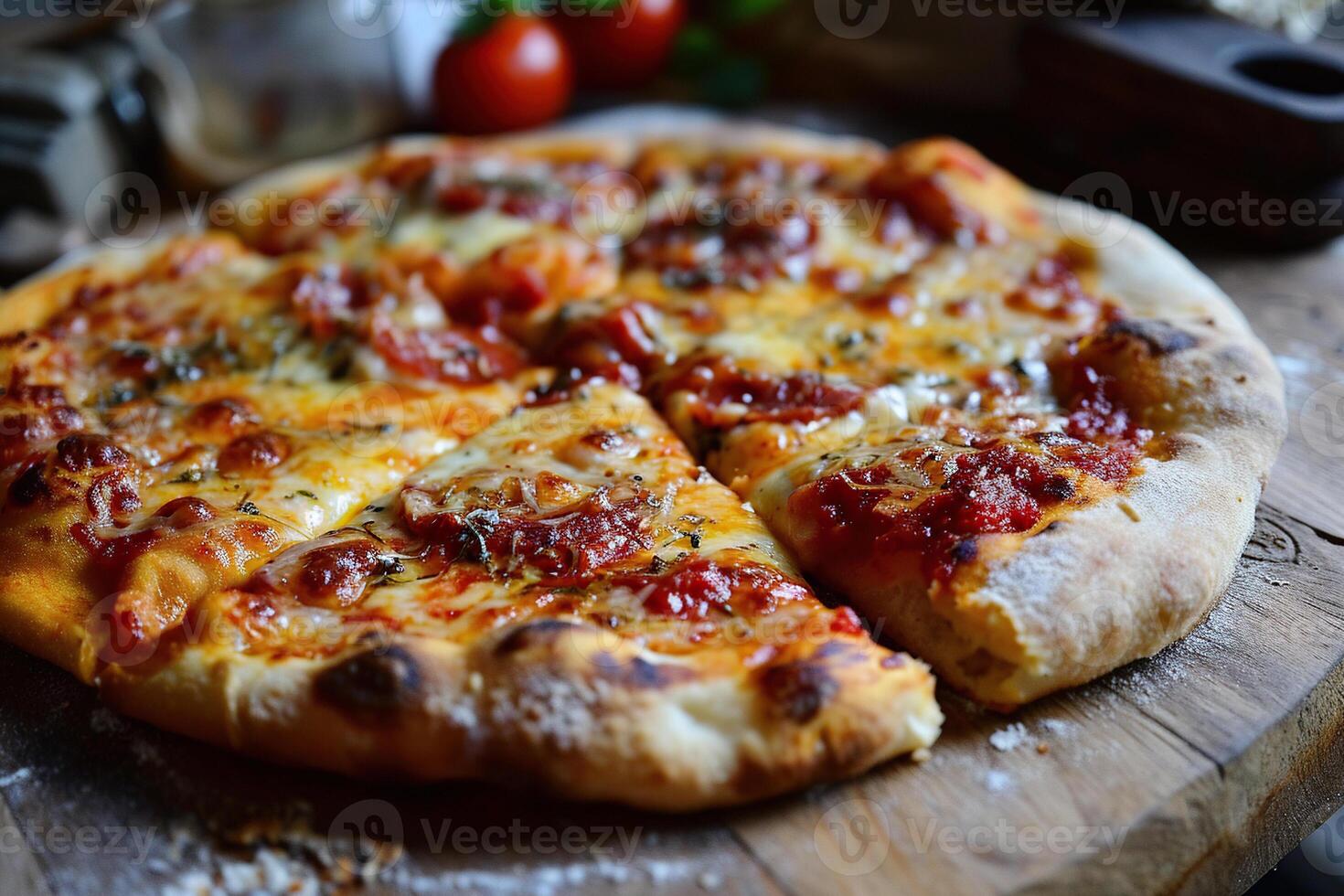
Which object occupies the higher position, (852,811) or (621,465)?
(621,465)

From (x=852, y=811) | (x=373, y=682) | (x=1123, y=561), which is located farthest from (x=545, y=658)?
(x=1123, y=561)

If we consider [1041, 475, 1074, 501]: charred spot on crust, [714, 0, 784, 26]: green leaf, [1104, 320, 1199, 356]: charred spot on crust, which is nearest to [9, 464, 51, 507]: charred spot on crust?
[1041, 475, 1074, 501]: charred spot on crust

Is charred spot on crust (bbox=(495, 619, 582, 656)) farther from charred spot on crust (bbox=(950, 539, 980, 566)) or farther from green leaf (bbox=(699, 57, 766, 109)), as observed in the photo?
green leaf (bbox=(699, 57, 766, 109))

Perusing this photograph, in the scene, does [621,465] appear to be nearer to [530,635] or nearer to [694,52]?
[530,635]

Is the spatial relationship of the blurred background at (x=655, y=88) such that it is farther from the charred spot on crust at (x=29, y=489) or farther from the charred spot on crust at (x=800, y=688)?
the charred spot on crust at (x=800, y=688)

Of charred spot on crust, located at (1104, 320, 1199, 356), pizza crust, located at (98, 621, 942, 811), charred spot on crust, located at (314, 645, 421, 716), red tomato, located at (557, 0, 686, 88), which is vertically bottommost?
pizza crust, located at (98, 621, 942, 811)

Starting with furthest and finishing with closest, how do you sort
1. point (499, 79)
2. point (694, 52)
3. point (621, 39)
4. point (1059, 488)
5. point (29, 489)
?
point (694, 52)
point (621, 39)
point (499, 79)
point (29, 489)
point (1059, 488)

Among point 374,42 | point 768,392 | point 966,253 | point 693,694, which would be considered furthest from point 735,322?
point 374,42
